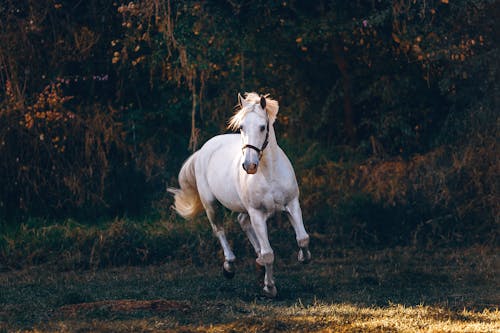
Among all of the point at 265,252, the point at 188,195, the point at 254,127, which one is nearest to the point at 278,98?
the point at 188,195

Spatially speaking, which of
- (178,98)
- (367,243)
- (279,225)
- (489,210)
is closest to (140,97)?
(178,98)

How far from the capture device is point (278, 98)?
12953 millimetres

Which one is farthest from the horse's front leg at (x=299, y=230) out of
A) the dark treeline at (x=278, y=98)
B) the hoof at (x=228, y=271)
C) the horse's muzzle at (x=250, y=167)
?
the dark treeline at (x=278, y=98)

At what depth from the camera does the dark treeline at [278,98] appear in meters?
10.9

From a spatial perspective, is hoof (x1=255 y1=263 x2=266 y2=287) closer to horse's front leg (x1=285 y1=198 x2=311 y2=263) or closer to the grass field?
the grass field

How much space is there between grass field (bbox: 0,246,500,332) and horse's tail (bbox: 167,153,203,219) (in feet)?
2.04

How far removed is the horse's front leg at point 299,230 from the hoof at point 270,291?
13.9 inches

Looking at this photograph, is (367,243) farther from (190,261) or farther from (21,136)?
(21,136)

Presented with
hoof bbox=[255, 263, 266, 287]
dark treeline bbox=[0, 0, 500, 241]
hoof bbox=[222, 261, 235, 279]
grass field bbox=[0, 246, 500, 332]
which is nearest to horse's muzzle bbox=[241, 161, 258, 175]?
grass field bbox=[0, 246, 500, 332]

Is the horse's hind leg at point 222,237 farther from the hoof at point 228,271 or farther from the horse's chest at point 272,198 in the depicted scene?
the horse's chest at point 272,198

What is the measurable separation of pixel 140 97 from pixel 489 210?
5362 mm

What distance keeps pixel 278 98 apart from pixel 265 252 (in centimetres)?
553

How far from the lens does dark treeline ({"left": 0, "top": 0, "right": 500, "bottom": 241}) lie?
1091cm

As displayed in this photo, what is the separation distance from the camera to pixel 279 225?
1083cm
